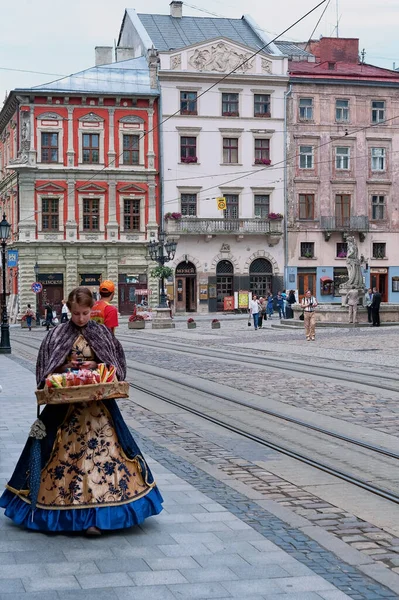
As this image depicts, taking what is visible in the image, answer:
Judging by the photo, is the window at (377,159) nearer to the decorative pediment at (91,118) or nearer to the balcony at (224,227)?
the balcony at (224,227)

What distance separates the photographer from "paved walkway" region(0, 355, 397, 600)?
4730mm

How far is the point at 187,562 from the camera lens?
524 cm

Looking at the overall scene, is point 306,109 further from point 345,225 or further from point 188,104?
point 345,225

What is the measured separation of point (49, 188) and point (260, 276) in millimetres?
13273

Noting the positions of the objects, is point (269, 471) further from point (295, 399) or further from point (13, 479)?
point (295, 399)

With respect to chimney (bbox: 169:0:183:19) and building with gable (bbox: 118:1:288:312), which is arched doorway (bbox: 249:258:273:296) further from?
chimney (bbox: 169:0:183:19)

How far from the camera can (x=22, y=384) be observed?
15453mm

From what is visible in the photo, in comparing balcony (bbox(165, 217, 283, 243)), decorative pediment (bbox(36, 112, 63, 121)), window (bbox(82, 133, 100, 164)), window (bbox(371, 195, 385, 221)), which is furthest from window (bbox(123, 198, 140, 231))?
window (bbox(371, 195, 385, 221))

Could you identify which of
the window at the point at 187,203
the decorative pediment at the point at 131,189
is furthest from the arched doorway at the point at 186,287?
the decorative pediment at the point at 131,189

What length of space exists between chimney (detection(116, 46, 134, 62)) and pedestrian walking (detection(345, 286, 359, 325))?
1172 inches

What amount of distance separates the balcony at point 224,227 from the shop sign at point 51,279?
661 centimetres

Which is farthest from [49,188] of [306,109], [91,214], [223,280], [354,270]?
[354,270]

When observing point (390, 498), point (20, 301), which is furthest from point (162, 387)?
point (20, 301)

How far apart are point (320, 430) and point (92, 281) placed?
144 feet
